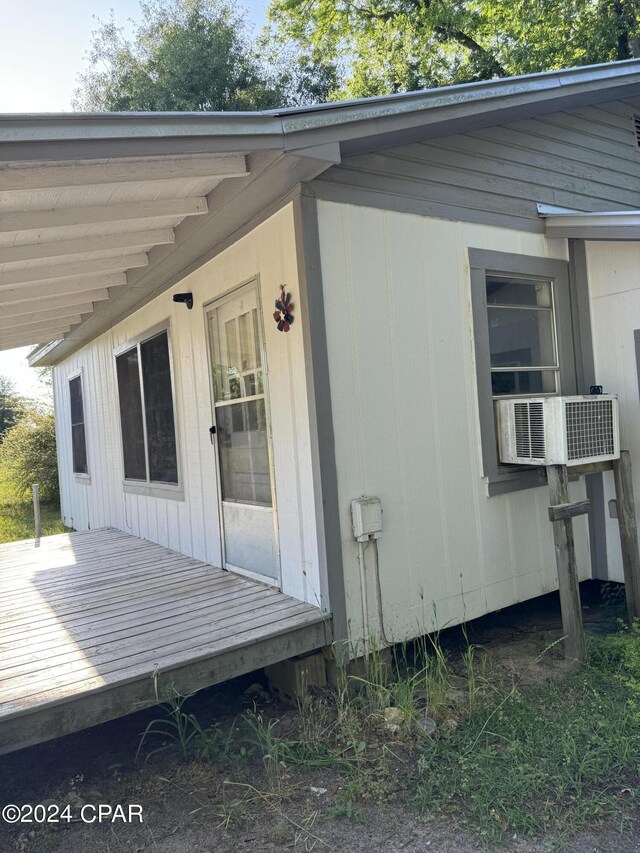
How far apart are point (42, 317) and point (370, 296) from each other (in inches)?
157

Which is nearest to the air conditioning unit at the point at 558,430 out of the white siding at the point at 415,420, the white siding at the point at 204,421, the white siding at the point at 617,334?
the white siding at the point at 415,420

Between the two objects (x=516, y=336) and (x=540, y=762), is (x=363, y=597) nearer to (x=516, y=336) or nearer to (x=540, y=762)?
(x=540, y=762)

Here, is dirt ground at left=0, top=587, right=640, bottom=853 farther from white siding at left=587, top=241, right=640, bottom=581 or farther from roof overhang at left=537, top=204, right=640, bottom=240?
roof overhang at left=537, top=204, right=640, bottom=240

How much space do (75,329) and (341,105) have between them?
16.5 feet

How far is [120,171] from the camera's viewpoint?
255cm

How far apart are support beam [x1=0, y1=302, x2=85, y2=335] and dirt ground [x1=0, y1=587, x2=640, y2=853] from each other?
4036 millimetres

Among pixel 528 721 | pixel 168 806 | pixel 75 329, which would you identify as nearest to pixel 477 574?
pixel 528 721

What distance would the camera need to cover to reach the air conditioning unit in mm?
3514

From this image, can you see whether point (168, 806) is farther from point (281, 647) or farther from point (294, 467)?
point (294, 467)

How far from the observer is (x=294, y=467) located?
11.0ft

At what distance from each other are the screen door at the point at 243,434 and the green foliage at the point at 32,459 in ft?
34.7

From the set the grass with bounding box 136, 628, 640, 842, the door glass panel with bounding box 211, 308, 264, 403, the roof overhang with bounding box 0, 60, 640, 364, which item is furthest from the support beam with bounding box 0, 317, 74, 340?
the grass with bounding box 136, 628, 640, 842

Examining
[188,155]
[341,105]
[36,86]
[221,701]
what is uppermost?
[36,86]

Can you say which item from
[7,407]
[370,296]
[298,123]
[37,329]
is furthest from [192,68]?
[298,123]
